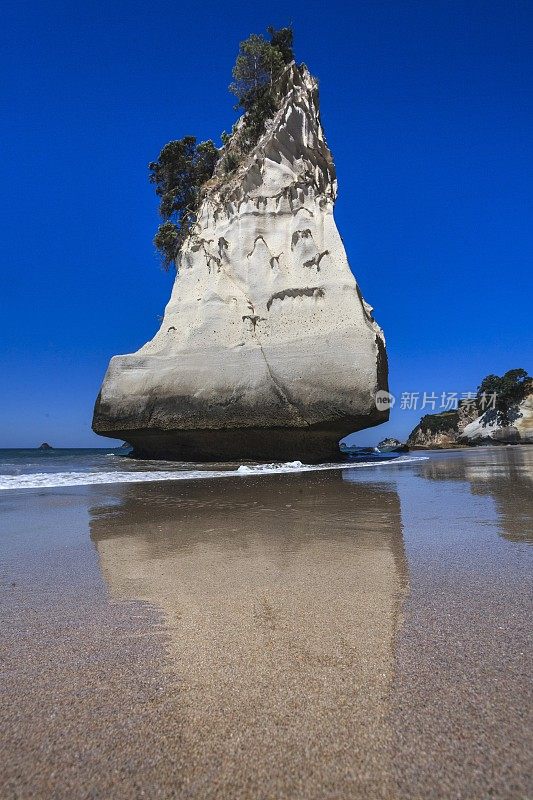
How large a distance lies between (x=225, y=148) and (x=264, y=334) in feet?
30.1

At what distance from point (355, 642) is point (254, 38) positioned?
69.1ft

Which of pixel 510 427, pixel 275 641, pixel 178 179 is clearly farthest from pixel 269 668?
pixel 510 427

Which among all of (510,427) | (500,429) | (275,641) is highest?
(510,427)

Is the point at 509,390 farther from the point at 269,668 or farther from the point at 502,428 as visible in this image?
the point at 269,668

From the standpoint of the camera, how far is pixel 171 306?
1594cm

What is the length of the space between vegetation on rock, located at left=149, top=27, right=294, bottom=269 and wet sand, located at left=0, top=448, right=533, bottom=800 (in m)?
16.4

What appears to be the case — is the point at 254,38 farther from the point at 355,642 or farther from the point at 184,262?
the point at 355,642

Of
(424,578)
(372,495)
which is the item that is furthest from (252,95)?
(424,578)

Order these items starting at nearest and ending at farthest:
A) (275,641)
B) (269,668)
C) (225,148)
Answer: (269,668) → (275,641) → (225,148)

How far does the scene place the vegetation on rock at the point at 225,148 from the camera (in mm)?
16828

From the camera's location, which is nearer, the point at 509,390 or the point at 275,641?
the point at 275,641

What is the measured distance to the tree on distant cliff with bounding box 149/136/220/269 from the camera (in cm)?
1755

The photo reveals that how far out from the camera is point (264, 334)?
1409 cm

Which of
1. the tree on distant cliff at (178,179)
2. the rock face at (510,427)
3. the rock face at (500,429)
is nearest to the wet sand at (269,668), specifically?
the tree on distant cliff at (178,179)
